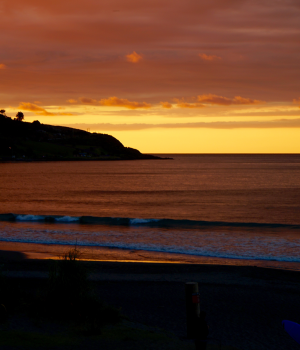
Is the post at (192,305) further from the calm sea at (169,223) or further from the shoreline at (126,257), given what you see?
the calm sea at (169,223)

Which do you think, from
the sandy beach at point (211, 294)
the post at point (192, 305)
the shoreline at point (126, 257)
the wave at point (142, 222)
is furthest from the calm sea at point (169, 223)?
the post at point (192, 305)

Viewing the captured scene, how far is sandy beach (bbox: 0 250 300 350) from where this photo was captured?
8.98 metres

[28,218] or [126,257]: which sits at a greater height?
[28,218]

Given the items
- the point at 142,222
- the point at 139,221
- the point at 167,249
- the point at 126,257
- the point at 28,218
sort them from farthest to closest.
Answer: the point at 28,218
the point at 139,221
the point at 142,222
the point at 167,249
the point at 126,257

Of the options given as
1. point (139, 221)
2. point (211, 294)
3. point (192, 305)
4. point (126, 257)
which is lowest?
point (126, 257)

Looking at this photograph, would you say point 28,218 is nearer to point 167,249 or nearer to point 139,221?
point 139,221

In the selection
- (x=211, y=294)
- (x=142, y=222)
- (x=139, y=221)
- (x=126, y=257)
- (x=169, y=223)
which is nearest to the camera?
(x=211, y=294)

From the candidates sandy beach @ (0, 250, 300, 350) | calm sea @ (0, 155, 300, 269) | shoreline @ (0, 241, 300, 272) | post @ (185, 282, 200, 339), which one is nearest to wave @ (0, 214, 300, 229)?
calm sea @ (0, 155, 300, 269)

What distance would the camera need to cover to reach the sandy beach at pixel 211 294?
898 cm

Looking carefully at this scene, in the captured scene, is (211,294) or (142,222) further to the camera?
(142,222)

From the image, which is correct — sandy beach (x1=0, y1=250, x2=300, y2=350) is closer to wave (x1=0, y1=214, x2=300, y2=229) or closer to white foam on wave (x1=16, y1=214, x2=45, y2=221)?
wave (x1=0, y1=214, x2=300, y2=229)

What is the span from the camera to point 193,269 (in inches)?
623

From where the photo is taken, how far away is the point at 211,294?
40.1ft

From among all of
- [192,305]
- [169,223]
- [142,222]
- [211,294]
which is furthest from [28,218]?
[192,305]
